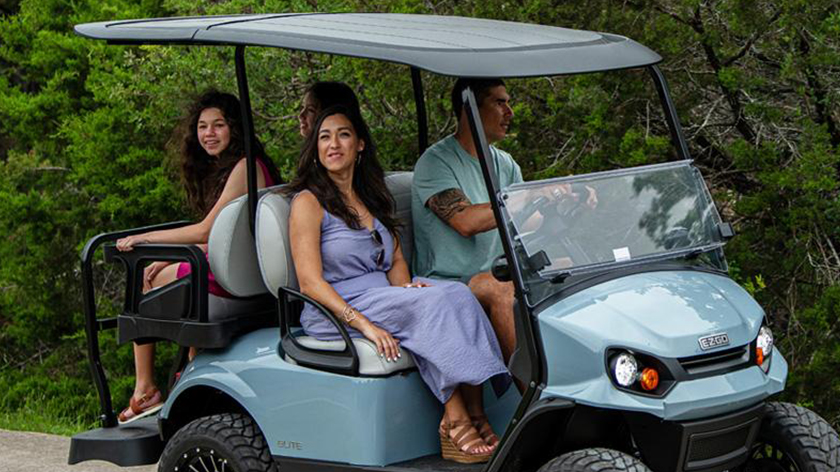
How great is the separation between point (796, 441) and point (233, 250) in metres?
2.13

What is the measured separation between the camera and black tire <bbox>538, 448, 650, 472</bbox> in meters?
4.11

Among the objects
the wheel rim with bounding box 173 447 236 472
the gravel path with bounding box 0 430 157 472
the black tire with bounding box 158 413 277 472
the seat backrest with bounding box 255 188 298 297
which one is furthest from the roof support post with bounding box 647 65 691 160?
Result: the gravel path with bounding box 0 430 157 472

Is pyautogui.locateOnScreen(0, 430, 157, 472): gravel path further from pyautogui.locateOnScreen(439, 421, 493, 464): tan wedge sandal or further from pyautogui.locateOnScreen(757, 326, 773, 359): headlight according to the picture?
pyautogui.locateOnScreen(757, 326, 773, 359): headlight

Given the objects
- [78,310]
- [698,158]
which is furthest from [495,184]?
[78,310]

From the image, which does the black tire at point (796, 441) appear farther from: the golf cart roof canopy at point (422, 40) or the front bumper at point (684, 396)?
the golf cart roof canopy at point (422, 40)

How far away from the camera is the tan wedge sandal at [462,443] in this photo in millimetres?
4641

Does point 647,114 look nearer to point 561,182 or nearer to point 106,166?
point 561,182

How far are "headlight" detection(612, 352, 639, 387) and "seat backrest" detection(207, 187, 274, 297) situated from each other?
1670mm

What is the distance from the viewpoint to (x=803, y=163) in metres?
7.06

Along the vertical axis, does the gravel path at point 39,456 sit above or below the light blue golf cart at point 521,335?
below

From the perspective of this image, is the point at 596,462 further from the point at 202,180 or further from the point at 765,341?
the point at 202,180

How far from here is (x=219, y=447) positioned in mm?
5062

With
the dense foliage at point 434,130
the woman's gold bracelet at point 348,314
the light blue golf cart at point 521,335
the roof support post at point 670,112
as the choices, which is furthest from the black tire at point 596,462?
the dense foliage at point 434,130

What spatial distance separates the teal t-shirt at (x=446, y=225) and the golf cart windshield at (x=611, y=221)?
2.19ft
